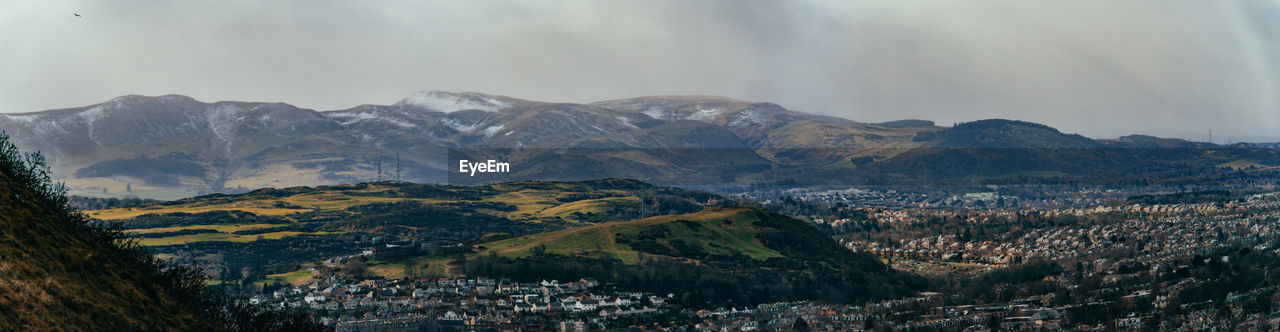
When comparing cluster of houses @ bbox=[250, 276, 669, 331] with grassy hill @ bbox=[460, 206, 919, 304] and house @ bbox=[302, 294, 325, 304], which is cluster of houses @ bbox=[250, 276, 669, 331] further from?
grassy hill @ bbox=[460, 206, 919, 304]

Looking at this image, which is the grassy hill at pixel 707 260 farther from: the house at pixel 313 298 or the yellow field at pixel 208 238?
the yellow field at pixel 208 238

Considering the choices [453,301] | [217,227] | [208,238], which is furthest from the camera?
[217,227]

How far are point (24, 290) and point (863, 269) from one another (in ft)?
477

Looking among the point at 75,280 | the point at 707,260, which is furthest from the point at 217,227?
the point at 75,280

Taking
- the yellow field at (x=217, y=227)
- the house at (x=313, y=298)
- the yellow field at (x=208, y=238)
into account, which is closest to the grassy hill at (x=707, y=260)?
the house at (x=313, y=298)

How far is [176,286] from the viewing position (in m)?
39.5

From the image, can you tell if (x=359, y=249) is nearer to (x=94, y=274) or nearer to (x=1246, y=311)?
(x=1246, y=311)

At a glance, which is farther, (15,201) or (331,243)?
(331,243)

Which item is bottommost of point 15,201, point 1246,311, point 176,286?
point 1246,311

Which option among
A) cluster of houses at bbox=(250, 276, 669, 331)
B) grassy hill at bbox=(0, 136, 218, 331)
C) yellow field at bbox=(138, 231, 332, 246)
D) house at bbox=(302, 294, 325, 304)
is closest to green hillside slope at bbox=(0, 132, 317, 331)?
grassy hill at bbox=(0, 136, 218, 331)

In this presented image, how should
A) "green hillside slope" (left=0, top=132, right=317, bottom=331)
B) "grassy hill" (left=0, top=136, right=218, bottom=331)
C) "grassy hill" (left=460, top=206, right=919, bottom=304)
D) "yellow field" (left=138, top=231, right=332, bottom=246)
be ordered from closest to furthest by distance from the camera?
"grassy hill" (left=0, top=136, right=218, bottom=331) → "green hillside slope" (left=0, top=132, right=317, bottom=331) → "grassy hill" (left=460, top=206, right=919, bottom=304) → "yellow field" (left=138, top=231, right=332, bottom=246)

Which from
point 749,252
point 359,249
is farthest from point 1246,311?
point 359,249

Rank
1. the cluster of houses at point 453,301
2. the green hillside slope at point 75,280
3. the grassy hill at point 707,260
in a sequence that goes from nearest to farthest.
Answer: the green hillside slope at point 75,280 → the cluster of houses at point 453,301 → the grassy hill at point 707,260

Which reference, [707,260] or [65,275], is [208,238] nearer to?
[707,260]
